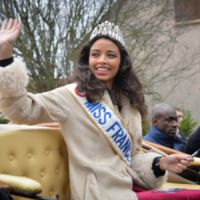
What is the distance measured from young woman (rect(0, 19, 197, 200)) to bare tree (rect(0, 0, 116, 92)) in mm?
6722

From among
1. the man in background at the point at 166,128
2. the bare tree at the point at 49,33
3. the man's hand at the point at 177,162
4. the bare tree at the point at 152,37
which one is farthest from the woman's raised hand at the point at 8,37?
the bare tree at the point at 152,37

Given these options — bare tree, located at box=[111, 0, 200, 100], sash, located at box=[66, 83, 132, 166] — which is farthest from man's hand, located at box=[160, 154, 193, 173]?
bare tree, located at box=[111, 0, 200, 100]

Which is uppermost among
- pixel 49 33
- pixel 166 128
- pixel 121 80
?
pixel 121 80

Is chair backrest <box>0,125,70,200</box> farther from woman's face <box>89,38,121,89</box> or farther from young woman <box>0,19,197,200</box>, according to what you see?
woman's face <box>89,38,121,89</box>

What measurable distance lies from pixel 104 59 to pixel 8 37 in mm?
580

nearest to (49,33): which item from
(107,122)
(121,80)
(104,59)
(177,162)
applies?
(121,80)

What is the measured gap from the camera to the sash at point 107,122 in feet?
9.30

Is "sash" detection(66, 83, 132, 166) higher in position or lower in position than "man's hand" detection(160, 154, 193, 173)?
higher

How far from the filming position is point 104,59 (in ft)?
9.62

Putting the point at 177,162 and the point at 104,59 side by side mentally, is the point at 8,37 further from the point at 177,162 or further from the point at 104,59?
the point at 177,162

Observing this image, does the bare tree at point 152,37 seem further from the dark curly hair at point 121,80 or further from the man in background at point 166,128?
the dark curly hair at point 121,80

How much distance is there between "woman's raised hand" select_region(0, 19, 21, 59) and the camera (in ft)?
8.28

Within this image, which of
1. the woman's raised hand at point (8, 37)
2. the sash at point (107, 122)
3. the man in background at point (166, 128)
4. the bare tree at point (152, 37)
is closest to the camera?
the woman's raised hand at point (8, 37)

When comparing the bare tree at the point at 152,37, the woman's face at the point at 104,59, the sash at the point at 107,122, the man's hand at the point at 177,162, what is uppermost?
the woman's face at the point at 104,59
